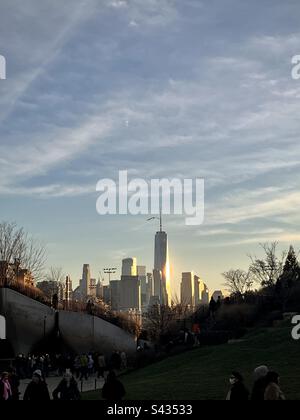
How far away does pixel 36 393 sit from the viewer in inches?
408

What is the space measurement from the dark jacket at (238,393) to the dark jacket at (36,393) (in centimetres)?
335

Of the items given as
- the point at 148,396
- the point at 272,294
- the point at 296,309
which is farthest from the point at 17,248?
the point at 148,396

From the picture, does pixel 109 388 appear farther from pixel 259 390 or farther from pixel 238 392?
pixel 259 390

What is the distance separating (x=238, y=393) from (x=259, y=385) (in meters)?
0.35

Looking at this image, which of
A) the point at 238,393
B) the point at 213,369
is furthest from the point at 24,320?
the point at 238,393

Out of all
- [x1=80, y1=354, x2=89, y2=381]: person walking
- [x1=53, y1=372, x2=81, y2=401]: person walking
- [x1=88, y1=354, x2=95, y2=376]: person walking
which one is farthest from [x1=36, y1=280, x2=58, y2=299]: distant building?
[x1=53, y1=372, x2=81, y2=401]: person walking

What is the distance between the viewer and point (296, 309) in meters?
38.5

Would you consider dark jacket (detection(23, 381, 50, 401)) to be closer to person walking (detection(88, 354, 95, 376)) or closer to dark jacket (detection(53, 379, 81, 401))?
dark jacket (detection(53, 379, 81, 401))

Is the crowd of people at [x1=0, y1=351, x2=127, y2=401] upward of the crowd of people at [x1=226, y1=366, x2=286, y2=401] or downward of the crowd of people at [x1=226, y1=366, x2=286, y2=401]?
downward

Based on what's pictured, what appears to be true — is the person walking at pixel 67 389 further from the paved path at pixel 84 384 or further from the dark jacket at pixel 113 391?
the paved path at pixel 84 384

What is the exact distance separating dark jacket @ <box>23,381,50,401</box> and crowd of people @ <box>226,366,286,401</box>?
3372 millimetres

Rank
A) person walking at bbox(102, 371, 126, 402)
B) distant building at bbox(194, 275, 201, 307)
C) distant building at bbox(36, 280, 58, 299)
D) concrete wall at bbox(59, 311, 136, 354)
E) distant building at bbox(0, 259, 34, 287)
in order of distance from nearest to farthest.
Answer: person walking at bbox(102, 371, 126, 402) → concrete wall at bbox(59, 311, 136, 354) → distant building at bbox(0, 259, 34, 287) → distant building at bbox(36, 280, 58, 299) → distant building at bbox(194, 275, 201, 307)

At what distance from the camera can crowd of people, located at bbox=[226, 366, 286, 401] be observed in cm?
854
